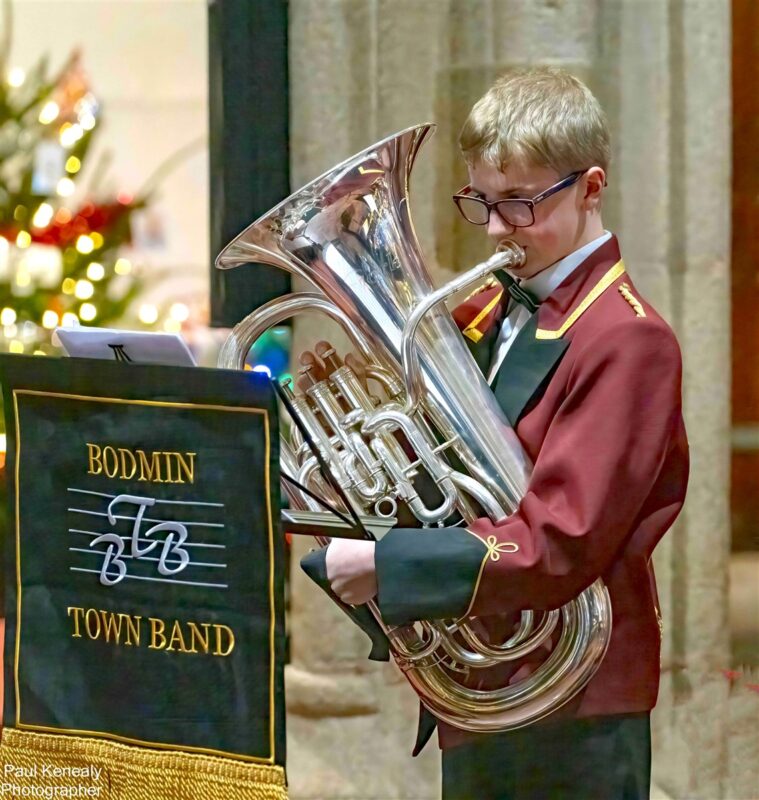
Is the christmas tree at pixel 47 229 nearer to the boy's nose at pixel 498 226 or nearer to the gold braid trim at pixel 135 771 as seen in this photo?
the gold braid trim at pixel 135 771

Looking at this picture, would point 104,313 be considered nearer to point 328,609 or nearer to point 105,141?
point 328,609

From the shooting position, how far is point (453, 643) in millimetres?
1696

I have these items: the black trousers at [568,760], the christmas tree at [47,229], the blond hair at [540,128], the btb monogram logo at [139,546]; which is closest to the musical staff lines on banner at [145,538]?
the btb monogram logo at [139,546]

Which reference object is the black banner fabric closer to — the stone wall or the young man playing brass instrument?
the young man playing brass instrument

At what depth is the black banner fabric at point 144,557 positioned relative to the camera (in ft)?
5.41

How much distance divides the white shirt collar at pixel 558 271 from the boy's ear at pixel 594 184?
0.06m

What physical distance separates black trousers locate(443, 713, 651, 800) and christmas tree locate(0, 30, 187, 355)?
7.11 ft

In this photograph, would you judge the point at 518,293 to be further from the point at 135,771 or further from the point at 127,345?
the point at 135,771

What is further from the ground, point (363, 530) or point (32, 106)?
point (32, 106)

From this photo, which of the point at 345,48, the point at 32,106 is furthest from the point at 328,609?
the point at 32,106

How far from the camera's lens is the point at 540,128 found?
162 cm

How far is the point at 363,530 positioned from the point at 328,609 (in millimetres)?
1342

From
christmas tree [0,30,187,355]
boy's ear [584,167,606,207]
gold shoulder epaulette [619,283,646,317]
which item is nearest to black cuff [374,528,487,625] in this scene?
gold shoulder epaulette [619,283,646,317]

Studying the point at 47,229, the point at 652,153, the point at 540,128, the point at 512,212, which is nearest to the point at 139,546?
the point at 512,212
